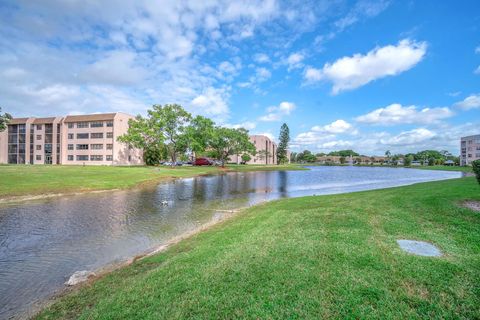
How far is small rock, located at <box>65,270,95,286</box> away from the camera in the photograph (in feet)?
20.2

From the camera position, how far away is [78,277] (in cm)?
638

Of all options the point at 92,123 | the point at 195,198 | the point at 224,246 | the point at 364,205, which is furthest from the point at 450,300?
the point at 92,123

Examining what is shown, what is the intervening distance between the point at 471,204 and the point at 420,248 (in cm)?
703

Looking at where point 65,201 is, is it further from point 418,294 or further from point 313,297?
point 418,294

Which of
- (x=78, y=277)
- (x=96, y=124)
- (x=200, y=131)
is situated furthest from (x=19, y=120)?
(x=78, y=277)

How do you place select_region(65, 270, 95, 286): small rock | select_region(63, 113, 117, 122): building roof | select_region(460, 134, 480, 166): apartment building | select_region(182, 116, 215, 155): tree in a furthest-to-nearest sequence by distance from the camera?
select_region(460, 134, 480, 166): apartment building, select_region(63, 113, 117, 122): building roof, select_region(182, 116, 215, 155): tree, select_region(65, 270, 95, 286): small rock

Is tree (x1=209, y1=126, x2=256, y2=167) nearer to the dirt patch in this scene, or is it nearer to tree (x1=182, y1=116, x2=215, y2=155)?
tree (x1=182, y1=116, x2=215, y2=155)

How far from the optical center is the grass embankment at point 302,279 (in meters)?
3.81

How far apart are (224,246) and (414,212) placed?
7668mm

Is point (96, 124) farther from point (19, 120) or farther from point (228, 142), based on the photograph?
point (228, 142)

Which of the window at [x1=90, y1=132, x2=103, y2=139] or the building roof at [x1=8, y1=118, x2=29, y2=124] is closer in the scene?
the window at [x1=90, y1=132, x2=103, y2=139]

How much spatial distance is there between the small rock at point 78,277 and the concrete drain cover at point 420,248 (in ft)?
26.2

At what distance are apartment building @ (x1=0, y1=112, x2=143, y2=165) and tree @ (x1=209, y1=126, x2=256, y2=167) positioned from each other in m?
23.2

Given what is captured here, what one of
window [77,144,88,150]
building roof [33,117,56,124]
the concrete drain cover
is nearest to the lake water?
the concrete drain cover
